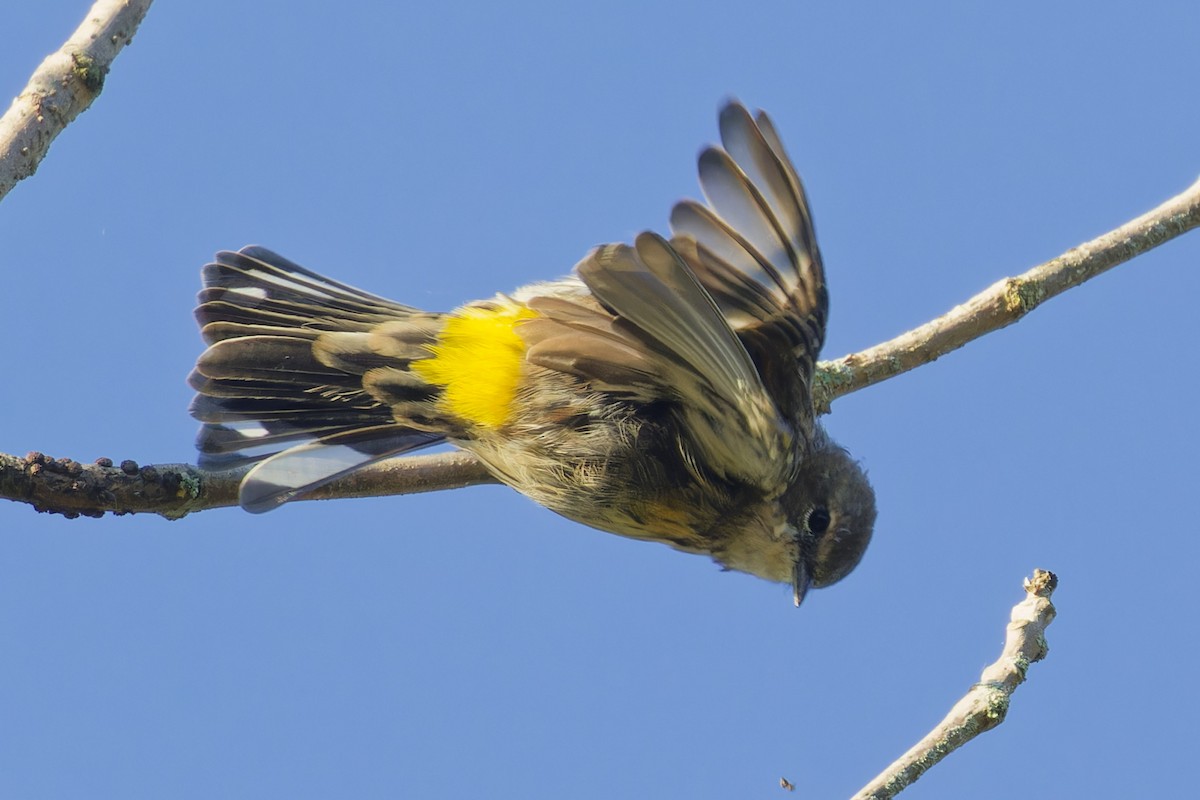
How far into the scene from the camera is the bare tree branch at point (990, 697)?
3471 mm

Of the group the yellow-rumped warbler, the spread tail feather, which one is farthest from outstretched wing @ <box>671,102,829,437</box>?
the spread tail feather

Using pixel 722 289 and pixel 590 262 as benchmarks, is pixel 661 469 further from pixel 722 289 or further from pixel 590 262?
pixel 590 262

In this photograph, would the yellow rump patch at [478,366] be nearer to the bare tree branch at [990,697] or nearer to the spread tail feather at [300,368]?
the spread tail feather at [300,368]

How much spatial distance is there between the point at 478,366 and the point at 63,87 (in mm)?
1722

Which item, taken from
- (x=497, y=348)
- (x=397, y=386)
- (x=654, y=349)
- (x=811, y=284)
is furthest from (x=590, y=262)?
(x=811, y=284)

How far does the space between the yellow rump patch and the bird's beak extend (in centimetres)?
136

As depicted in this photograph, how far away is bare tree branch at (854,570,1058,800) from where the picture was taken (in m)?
3.47

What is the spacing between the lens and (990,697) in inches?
147

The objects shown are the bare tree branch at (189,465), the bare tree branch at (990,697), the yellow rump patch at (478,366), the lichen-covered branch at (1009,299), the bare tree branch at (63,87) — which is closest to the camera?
the bare tree branch at (990,697)

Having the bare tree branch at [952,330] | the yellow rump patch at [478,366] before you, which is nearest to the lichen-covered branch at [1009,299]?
the bare tree branch at [952,330]

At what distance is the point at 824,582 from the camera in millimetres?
5262

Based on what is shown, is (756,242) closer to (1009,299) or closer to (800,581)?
(1009,299)

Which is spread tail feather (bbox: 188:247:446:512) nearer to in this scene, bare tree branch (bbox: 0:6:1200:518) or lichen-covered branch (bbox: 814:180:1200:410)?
bare tree branch (bbox: 0:6:1200:518)

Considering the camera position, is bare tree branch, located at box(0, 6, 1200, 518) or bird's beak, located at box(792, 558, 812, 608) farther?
bird's beak, located at box(792, 558, 812, 608)
